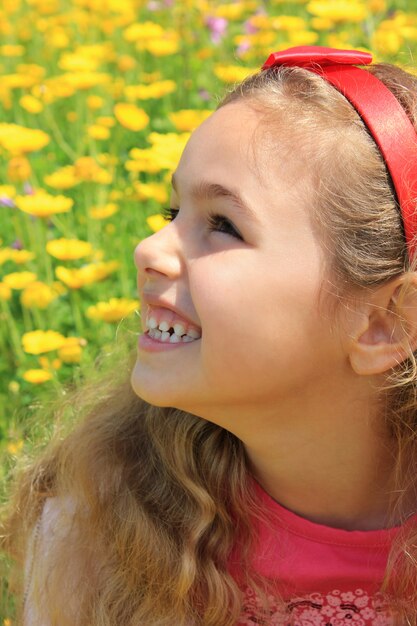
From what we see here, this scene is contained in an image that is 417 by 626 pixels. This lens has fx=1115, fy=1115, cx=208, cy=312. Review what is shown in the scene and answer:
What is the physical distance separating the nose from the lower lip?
0.25ft

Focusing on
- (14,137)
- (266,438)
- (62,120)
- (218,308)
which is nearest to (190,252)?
(218,308)

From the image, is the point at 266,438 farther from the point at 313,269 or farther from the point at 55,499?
the point at 55,499

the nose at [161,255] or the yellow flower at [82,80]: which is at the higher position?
the nose at [161,255]

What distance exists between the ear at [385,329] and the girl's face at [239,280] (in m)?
0.03

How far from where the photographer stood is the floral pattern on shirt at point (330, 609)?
143 centimetres

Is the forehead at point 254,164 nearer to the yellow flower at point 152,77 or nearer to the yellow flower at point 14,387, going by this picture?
the yellow flower at point 14,387

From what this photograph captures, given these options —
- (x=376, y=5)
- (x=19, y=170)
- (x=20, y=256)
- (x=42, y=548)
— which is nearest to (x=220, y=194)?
(x=42, y=548)

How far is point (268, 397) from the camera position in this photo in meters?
1.31

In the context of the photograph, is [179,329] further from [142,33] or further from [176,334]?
[142,33]

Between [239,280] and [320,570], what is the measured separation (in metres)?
0.41

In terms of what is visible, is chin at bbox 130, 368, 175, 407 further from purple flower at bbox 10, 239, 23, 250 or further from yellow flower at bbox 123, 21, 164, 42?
yellow flower at bbox 123, 21, 164, 42

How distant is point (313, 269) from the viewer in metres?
1.26

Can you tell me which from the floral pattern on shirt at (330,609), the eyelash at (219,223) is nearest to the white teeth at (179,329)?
the eyelash at (219,223)

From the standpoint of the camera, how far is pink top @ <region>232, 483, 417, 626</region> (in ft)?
4.62
